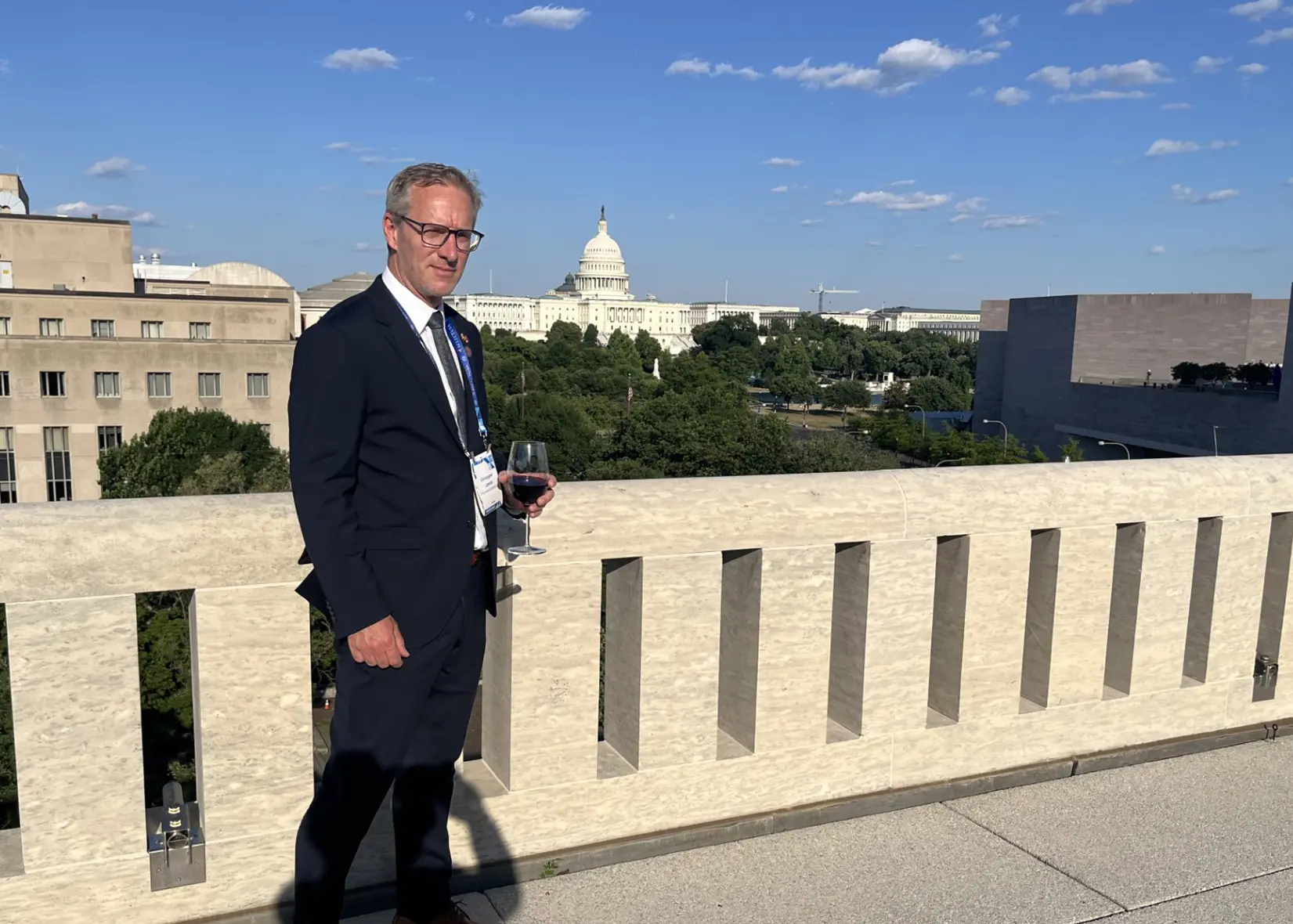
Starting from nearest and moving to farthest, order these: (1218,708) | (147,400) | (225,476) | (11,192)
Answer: (1218,708)
(225,476)
(147,400)
(11,192)

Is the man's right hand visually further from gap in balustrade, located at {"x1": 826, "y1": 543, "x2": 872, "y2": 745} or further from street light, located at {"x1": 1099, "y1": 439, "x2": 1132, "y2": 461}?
street light, located at {"x1": 1099, "y1": 439, "x2": 1132, "y2": 461}

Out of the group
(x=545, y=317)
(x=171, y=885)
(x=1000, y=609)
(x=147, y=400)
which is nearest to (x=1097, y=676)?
(x=1000, y=609)

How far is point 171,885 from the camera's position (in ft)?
8.95

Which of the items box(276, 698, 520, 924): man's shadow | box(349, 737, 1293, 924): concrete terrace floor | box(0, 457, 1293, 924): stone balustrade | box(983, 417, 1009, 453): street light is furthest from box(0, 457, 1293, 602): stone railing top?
box(983, 417, 1009, 453): street light

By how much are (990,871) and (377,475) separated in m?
2.17

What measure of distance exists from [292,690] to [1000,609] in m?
2.32

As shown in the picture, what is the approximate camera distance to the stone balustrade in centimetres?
255

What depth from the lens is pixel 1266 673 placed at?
4.41m

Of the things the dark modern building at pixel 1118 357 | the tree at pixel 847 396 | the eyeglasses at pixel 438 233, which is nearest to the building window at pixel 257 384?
the dark modern building at pixel 1118 357

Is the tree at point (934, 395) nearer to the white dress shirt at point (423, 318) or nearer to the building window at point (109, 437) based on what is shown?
the building window at point (109, 437)

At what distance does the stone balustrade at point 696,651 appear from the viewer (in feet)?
A: 8.36

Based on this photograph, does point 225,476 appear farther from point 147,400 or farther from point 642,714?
point 642,714

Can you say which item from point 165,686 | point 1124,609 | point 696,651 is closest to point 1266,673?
point 1124,609

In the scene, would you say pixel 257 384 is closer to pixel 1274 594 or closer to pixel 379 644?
pixel 1274 594
